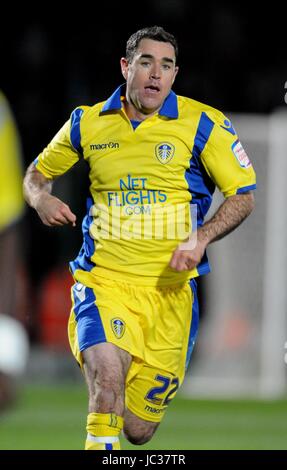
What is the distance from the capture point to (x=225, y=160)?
18.6ft

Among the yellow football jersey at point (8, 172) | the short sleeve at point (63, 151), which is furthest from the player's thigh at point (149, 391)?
the yellow football jersey at point (8, 172)

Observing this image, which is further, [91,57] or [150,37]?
[91,57]

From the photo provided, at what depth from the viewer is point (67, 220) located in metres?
5.35

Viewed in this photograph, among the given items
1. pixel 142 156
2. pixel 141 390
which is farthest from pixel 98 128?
pixel 141 390

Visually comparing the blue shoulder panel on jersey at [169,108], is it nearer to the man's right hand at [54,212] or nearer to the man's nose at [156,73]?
the man's nose at [156,73]

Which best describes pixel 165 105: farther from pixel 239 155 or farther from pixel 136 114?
pixel 239 155

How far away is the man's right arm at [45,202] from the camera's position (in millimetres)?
5375

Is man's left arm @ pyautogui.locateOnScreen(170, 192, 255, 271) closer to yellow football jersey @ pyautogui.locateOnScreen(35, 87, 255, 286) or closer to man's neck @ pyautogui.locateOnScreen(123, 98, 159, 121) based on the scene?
yellow football jersey @ pyautogui.locateOnScreen(35, 87, 255, 286)

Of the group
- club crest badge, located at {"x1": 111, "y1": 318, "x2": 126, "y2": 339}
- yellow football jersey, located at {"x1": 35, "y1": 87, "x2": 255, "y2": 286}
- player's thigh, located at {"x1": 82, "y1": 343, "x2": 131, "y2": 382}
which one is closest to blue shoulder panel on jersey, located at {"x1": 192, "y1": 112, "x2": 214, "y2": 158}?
yellow football jersey, located at {"x1": 35, "y1": 87, "x2": 255, "y2": 286}

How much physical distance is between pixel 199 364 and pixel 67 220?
8.90 m

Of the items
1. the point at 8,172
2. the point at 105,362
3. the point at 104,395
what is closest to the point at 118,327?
the point at 105,362

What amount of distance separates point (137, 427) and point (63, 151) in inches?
57.2

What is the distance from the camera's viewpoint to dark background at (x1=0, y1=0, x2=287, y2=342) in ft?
54.5

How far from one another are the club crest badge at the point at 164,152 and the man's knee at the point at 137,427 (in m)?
1.35
